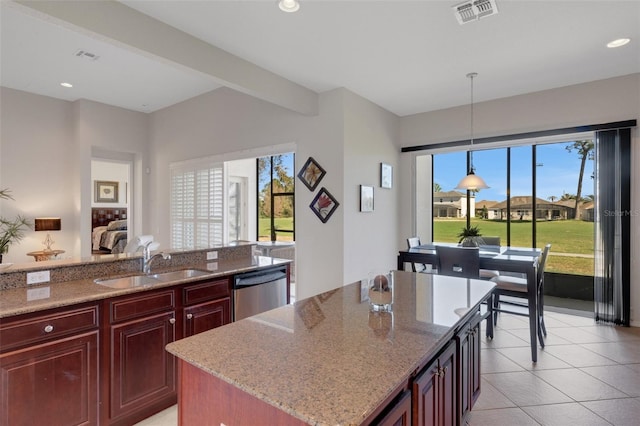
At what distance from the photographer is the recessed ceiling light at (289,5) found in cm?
244

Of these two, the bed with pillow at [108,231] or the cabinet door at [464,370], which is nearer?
the cabinet door at [464,370]

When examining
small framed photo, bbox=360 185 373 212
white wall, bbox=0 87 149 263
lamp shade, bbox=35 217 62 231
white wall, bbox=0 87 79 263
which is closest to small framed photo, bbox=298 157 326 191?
small framed photo, bbox=360 185 373 212

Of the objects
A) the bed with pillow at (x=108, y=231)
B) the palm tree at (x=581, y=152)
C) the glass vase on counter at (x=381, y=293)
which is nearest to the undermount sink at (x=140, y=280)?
the glass vase on counter at (x=381, y=293)

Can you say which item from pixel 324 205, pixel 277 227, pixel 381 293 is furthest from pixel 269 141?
pixel 381 293

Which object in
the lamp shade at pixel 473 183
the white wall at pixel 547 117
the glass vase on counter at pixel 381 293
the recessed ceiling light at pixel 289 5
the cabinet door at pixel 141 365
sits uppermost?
the recessed ceiling light at pixel 289 5

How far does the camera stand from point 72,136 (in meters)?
5.51

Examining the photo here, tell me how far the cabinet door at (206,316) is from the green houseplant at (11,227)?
416 centimetres

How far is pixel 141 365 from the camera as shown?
2123mm

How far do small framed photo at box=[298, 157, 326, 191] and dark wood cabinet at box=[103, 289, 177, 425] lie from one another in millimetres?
2343

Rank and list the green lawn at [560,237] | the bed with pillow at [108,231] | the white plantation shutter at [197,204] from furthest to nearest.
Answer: the bed with pillow at [108,231] < the green lawn at [560,237] < the white plantation shutter at [197,204]

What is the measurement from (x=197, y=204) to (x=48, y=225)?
2.19m

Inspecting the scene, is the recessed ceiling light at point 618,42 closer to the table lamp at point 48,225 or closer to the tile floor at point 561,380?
the tile floor at point 561,380

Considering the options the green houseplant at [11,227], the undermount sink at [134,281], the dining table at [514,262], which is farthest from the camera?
the green houseplant at [11,227]

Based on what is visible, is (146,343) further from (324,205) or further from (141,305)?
(324,205)
